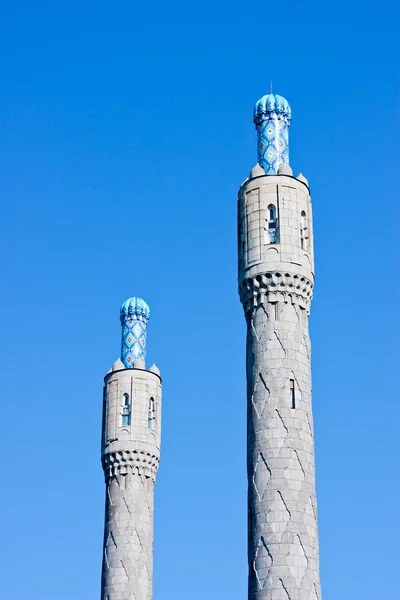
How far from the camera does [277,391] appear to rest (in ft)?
93.5

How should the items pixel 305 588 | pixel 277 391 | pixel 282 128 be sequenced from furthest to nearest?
pixel 282 128
pixel 277 391
pixel 305 588

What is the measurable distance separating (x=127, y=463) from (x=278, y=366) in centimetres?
1342

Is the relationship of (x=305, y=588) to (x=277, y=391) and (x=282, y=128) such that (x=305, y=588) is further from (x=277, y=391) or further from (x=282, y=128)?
(x=282, y=128)

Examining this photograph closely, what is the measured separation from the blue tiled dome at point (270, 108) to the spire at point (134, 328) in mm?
13138

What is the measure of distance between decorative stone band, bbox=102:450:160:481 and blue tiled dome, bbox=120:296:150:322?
19.6 ft

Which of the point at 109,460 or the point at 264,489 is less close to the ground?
the point at 109,460

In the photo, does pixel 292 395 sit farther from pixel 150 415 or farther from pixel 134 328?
pixel 134 328

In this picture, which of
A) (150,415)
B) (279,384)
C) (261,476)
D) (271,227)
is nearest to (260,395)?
(279,384)

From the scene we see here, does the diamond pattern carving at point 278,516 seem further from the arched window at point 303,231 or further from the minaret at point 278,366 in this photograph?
the arched window at point 303,231

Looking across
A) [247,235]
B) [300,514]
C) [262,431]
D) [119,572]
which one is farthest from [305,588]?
[119,572]

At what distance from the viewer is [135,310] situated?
4397 centimetres

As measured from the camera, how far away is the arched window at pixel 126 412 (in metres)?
41.4

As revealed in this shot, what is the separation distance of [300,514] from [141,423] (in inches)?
590

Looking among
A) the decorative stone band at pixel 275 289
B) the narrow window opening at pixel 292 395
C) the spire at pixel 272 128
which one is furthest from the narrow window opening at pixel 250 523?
the spire at pixel 272 128
